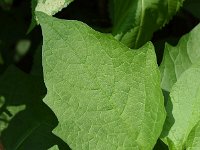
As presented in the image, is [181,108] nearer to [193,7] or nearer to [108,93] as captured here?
[108,93]

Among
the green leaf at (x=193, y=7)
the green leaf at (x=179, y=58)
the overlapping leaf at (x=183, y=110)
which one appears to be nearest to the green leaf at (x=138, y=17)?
the green leaf at (x=179, y=58)

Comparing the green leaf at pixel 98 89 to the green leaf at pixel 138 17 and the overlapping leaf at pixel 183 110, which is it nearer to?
the overlapping leaf at pixel 183 110

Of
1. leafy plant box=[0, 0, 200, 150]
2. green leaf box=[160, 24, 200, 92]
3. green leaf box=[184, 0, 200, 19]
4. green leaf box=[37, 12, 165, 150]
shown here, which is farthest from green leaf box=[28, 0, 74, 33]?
green leaf box=[184, 0, 200, 19]

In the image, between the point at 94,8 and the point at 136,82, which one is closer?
the point at 136,82

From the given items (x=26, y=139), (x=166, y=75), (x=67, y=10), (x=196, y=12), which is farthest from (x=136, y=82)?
(x=67, y=10)

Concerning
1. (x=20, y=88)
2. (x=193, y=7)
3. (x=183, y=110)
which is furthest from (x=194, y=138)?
(x=193, y=7)

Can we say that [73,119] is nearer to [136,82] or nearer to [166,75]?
[136,82]

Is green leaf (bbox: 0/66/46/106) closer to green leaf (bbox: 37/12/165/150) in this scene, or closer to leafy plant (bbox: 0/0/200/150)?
leafy plant (bbox: 0/0/200/150)

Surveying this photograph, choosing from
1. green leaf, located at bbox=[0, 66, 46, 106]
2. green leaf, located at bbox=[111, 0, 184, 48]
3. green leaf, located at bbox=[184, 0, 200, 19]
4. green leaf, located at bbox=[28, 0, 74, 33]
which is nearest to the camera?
green leaf, located at bbox=[28, 0, 74, 33]
